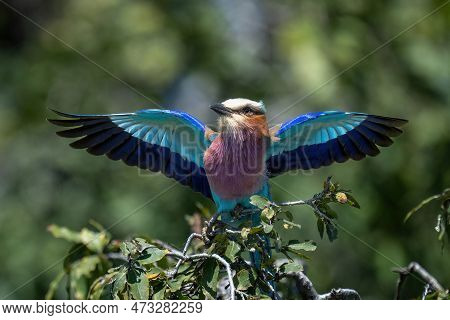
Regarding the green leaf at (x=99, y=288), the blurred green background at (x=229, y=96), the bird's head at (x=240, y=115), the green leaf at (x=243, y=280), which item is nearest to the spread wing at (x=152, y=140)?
the bird's head at (x=240, y=115)

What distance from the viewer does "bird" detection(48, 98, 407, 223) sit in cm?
359

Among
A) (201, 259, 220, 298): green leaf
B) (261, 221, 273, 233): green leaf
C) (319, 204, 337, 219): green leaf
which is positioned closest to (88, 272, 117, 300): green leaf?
(201, 259, 220, 298): green leaf

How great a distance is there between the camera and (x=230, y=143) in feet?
12.1

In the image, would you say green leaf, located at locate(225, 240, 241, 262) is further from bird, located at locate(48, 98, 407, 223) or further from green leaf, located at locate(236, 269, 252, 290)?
bird, located at locate(48, 98, 407, 223)

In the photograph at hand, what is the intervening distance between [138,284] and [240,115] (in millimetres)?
1435

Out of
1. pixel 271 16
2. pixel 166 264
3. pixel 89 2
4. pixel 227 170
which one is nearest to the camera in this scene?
pixel 166 264

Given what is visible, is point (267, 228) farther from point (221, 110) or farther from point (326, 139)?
point (221, 110)

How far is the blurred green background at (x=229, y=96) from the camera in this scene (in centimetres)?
534

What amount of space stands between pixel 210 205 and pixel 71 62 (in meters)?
1.95

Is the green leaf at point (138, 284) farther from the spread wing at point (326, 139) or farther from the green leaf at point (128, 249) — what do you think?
the spread wing at point (326, 139)

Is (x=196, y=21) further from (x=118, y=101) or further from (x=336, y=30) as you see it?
(x=336, y=30)

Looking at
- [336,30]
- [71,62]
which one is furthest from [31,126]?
[336,30]

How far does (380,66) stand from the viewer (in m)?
5.71

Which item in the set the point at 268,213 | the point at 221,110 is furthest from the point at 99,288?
the point at 221,110
